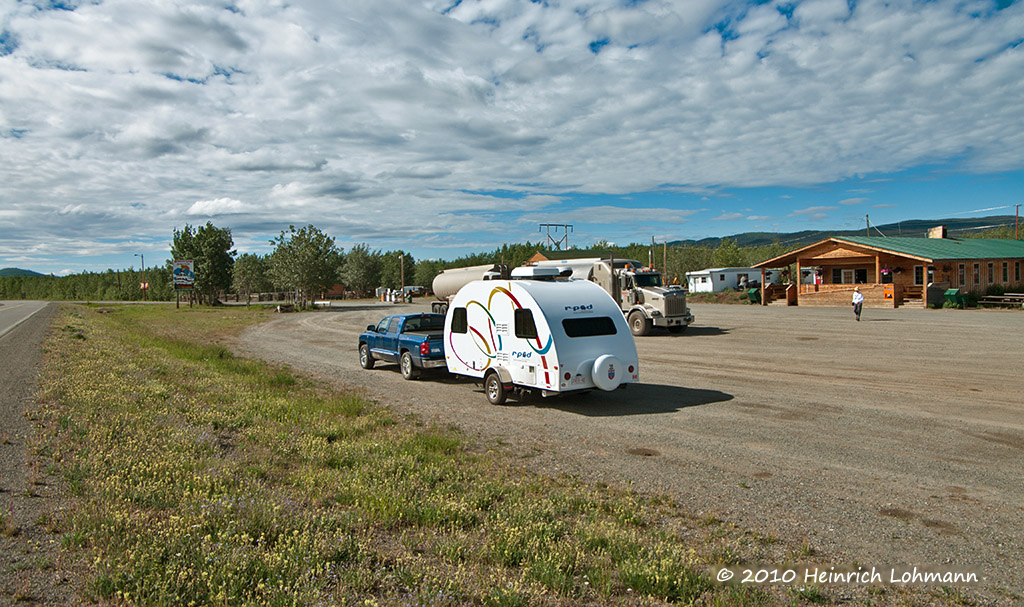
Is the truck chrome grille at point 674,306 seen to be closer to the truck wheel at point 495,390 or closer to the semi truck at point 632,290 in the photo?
the semi truck at point 632,290

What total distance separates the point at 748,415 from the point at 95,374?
48.4ft

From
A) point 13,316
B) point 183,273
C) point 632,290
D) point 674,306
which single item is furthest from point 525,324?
point 183,273

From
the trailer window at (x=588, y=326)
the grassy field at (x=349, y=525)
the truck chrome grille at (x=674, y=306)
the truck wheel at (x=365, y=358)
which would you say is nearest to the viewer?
the grassy field at (x=349, y=525)

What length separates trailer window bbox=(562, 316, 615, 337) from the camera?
12039 mm

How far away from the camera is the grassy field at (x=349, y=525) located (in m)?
4.62

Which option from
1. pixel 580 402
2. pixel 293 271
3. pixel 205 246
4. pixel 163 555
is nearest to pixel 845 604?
pixel 163 555

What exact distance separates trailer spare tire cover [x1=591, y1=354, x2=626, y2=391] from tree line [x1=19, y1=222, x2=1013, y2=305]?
3195 cm

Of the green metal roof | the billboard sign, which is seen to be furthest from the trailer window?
the billboard sign

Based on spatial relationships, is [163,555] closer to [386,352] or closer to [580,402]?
[580,402]

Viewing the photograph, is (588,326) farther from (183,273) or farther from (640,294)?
(183,273)

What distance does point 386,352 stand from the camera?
1761 cm

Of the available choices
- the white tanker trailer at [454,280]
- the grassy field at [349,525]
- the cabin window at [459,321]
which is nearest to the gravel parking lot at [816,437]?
the grassy field at [349,525]

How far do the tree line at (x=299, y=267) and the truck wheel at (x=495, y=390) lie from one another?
31262mm

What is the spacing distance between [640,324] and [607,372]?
50.5 feet
